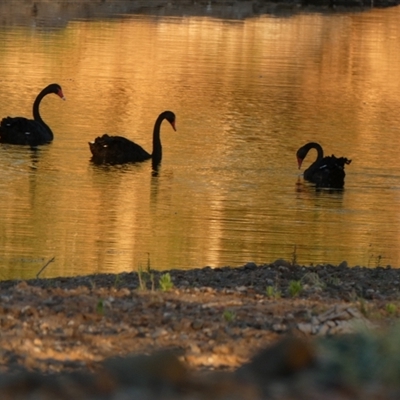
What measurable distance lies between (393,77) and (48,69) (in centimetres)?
1011

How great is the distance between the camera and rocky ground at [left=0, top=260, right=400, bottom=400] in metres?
5.70

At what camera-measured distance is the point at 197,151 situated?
2291 centimetres

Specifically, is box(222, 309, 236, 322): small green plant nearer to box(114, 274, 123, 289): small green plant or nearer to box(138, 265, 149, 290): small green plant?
box(138, 265, 149, 290): small green plant

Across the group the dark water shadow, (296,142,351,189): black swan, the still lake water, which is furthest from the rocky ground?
the dark water shadow

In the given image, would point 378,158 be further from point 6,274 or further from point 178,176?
point 6,274

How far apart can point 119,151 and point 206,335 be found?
14260mm

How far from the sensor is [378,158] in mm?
22969

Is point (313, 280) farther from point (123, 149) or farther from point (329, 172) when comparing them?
point (123, 149)

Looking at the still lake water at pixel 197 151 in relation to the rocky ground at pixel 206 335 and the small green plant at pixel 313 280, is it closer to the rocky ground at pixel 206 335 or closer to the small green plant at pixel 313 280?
the small green plant at pixel 313 280

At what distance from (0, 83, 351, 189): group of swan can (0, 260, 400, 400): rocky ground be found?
8780 mm

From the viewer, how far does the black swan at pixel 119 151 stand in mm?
21422

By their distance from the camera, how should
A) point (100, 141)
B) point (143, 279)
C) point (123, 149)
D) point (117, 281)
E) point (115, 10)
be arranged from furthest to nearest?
point (115, 10), point (123, 149), point (100, 141), point (143, 279), point (117, 281)

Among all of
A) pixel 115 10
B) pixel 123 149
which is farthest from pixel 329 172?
pixel 115 10

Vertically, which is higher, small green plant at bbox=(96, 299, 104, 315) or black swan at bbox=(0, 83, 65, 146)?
small green plant at bbox=(96, 299, 104, 315)
